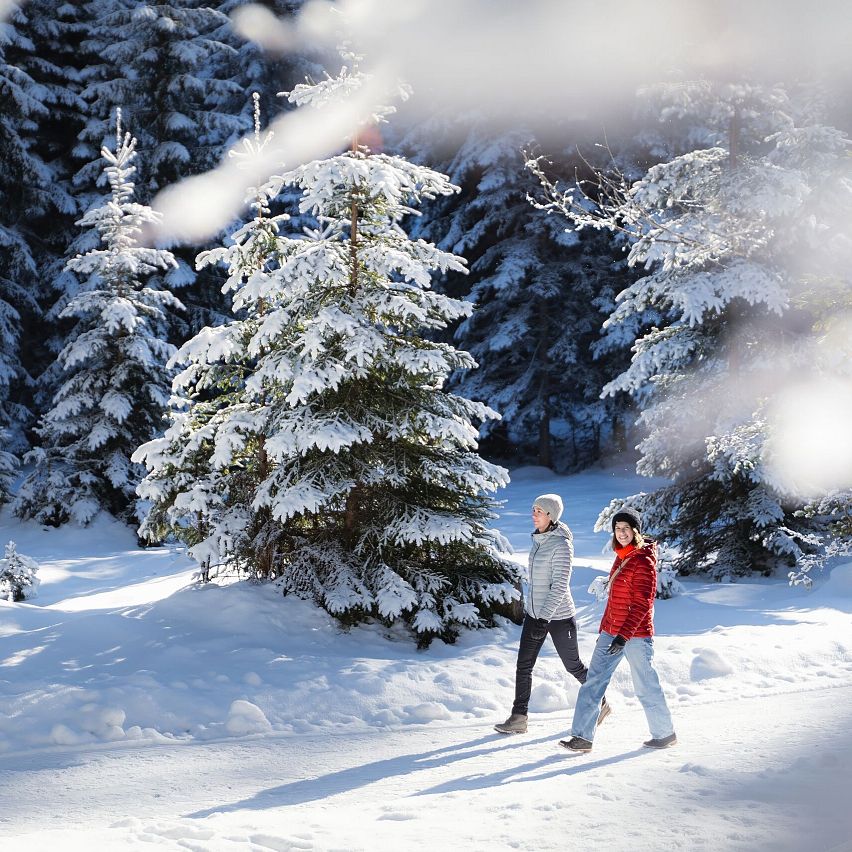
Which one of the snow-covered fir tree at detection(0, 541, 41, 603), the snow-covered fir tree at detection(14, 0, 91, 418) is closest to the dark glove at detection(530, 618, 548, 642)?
the snow-covered fir tree at detection(0, 541, 41, 603)

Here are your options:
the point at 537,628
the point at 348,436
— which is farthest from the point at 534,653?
the point at 348,436

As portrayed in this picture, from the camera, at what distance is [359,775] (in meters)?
5.36

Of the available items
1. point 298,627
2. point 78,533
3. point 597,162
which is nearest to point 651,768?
point 298,627

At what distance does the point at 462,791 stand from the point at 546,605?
1.65 meters

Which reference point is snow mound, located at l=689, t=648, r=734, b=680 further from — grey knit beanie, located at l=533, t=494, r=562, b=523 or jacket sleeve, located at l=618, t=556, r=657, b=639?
grey knit beanie, located at l=533, t=494, r=562, b=523

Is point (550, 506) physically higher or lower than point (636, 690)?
higher

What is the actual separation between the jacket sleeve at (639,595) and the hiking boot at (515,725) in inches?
42.8

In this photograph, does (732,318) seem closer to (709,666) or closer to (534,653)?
(709,666)

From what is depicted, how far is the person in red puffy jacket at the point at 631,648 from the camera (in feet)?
18.5

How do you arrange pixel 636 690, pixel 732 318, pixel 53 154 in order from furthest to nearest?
pixel 53 154 < pixel 732 318 < pixel 636 690

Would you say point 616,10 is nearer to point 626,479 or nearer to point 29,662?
point 626,479

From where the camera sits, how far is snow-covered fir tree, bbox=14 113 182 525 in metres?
16.2

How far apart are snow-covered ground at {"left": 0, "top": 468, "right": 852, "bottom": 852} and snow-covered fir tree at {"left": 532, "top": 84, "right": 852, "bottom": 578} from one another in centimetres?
192

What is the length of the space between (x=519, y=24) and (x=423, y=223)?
739cm
